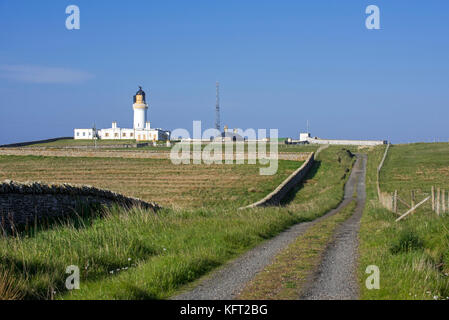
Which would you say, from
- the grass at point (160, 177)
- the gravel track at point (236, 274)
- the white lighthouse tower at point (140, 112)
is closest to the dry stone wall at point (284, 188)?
the grass at point (160, 177)

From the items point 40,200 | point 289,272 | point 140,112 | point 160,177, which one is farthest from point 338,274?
point 140,112

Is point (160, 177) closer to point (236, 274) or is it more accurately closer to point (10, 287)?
point (236, 274)

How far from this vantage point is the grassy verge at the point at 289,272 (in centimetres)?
781

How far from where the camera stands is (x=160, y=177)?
48188 millimetres

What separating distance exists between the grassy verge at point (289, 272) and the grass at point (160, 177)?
60.8 feet

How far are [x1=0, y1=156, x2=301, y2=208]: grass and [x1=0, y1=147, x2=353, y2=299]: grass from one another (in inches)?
657

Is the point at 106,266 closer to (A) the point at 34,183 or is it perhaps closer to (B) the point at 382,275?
(B) the point at 382,275

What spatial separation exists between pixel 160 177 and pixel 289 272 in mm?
39513

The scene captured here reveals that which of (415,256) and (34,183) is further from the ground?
(34,183)

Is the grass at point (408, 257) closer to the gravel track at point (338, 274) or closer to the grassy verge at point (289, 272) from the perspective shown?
the gravel track at point (338, 274)

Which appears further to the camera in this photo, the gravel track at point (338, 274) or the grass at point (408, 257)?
the grass at point (408, 257)

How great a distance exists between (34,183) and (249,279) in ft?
30.8

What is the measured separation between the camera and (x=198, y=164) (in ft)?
188
